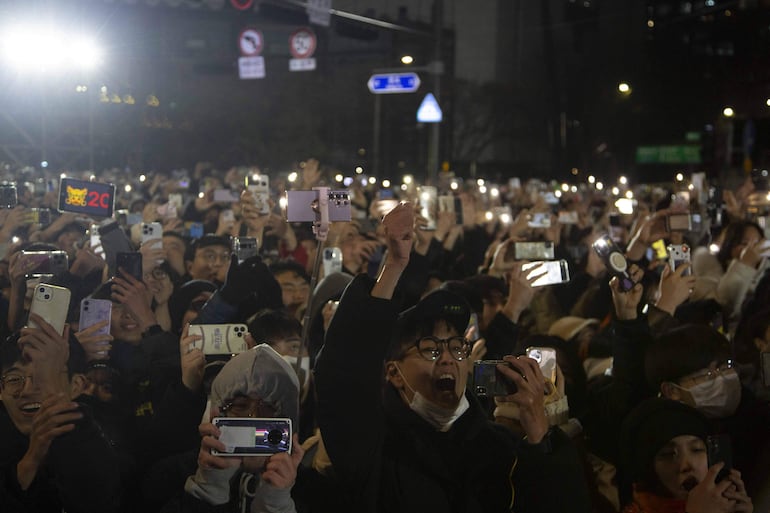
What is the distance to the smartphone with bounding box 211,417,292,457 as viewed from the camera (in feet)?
9.96

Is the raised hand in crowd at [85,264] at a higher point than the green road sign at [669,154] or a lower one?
lower

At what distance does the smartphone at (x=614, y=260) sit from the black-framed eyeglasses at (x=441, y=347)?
1.32 metres

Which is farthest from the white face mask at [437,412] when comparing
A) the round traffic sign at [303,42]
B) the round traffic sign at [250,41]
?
the round traffic sign at [303,42]

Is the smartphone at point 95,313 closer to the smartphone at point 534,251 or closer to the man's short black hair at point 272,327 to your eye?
the man's short black hair at point 272,327

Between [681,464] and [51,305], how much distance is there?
268 centimetres

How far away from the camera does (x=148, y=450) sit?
411 cm

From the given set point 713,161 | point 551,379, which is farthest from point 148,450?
point 713,161

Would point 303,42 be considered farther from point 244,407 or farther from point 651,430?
point 244,407

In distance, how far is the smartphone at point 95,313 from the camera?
448 centimetres

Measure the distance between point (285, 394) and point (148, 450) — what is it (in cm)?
105

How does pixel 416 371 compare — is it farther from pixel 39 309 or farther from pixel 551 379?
pixel 39 309

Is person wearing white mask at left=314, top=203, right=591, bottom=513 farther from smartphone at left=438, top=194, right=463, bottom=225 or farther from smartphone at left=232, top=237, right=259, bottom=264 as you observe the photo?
smartphone at left=438, top=194, right=463, bottom=225

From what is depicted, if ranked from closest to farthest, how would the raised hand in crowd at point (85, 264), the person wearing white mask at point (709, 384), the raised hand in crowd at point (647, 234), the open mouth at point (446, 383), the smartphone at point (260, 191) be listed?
the open mouth at point (446, 383) → the person wearing white mask at point (709, 384) → the smartphone at point (260, 191) → the raised hand in crowd at point (85, 264) → the raised hand in crowd at point (647, 234)

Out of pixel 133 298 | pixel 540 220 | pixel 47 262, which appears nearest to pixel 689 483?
pixel 133 298
